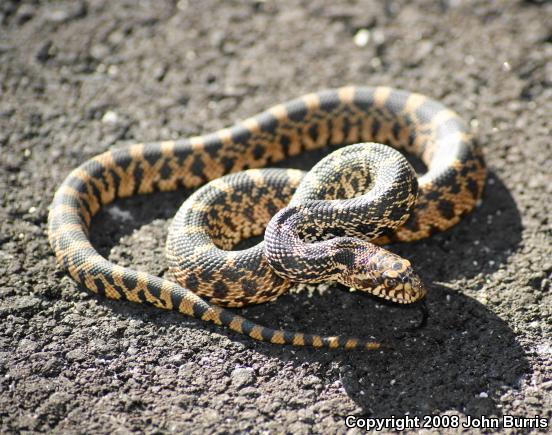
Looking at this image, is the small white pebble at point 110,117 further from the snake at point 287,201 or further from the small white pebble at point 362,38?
the small white pebble at point 362,38

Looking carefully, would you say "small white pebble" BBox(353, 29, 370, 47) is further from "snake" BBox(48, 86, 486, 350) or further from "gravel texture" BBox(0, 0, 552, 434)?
"snake" BBox(48, 86, 486, 350)

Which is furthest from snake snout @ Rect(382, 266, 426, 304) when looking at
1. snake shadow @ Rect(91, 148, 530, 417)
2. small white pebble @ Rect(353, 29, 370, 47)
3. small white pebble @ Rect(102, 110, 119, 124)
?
small white pebble @ Rect(353, 29, 370, 47)

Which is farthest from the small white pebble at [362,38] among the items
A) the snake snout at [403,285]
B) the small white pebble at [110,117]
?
the snake snout at [403,285]

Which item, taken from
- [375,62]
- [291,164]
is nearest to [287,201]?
[291,164]

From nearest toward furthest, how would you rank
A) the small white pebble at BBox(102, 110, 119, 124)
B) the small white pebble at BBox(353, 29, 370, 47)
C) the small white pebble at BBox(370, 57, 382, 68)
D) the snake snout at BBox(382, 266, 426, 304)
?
the snake snout at BBox(382, 266, 426, 304) < the small white pebble at BBox(102, 110, 119, 124) < the small white pebble at BBox(370, 57, 382, 68) < the small white pebble at BBox(353, 29, 370, 47)

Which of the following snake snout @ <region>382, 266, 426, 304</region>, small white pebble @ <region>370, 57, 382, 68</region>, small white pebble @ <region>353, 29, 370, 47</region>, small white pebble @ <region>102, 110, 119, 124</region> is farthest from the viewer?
small white pebble @ <region>353, 29, 370, 47</region>

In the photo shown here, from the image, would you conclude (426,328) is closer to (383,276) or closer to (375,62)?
(383,276)

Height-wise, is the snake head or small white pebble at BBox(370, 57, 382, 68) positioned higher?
small white pebble at BBox(370, 57, 382, 68)

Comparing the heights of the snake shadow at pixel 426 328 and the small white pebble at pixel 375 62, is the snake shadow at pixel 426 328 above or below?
below
